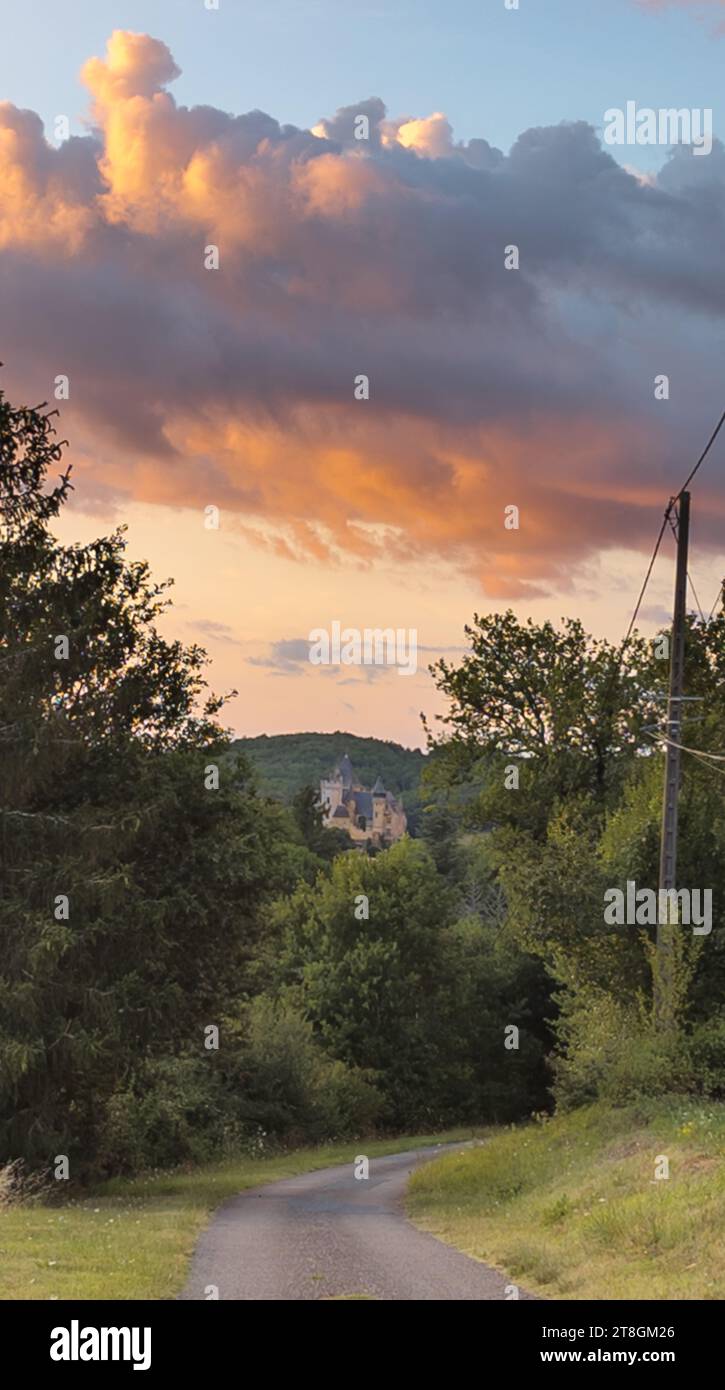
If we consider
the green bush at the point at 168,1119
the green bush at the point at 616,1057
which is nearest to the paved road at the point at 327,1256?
the green bush at the point at 168,1119

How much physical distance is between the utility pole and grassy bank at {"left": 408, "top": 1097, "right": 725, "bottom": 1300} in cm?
259

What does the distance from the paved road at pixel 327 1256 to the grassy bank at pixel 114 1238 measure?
0.49 meters

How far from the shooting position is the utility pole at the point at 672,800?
2998cm

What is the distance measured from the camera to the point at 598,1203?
21234mm

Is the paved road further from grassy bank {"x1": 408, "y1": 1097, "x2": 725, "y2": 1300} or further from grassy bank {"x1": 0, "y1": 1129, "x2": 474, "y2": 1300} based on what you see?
grassy bank {"x1": 408, "y1": 1097, "x2": 725, "y2": 1300}

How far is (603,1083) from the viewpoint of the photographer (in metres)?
31.6

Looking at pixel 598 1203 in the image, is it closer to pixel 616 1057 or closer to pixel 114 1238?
pixel 114 1238

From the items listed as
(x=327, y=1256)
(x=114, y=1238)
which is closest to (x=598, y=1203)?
Result: (x=327, y=1256)

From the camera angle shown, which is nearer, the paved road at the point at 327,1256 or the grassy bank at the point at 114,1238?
the grassy bank at the point at 114,1238

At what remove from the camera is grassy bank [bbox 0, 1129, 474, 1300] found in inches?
601
